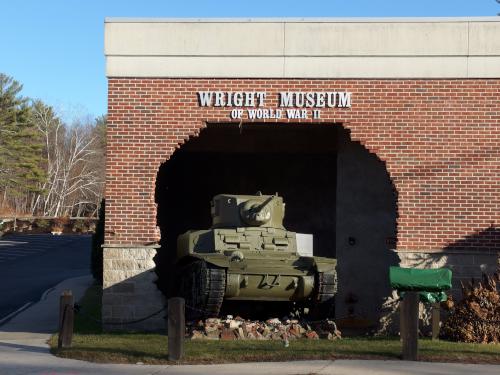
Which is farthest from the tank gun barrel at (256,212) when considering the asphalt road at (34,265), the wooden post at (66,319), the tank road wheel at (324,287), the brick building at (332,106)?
the asphalt road at (34,265)

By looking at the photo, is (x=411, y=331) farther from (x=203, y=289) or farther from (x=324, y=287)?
(x=203, y=289)

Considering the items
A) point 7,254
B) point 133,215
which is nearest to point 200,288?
point 133,215

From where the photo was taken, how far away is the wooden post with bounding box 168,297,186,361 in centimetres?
1253

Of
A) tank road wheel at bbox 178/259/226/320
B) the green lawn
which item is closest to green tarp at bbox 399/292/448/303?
the green lawn

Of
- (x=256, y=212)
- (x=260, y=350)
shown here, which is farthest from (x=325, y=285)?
(x=260, y=350)

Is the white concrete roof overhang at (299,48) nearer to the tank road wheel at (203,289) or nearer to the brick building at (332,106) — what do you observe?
the brick building at (332,106)

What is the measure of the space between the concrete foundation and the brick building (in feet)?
0.06

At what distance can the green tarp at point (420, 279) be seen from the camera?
618 inches

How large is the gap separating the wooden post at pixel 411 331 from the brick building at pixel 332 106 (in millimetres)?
4415

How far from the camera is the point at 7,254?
41438 mm

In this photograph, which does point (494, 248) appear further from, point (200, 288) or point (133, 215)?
point (133, 215)

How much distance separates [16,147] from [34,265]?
33.5m

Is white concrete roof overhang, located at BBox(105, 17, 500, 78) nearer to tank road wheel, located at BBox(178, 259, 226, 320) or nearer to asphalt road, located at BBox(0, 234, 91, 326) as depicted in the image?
tank road wheel, located at BBox(178, 259, 226, 320)

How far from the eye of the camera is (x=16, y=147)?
2721 inches
